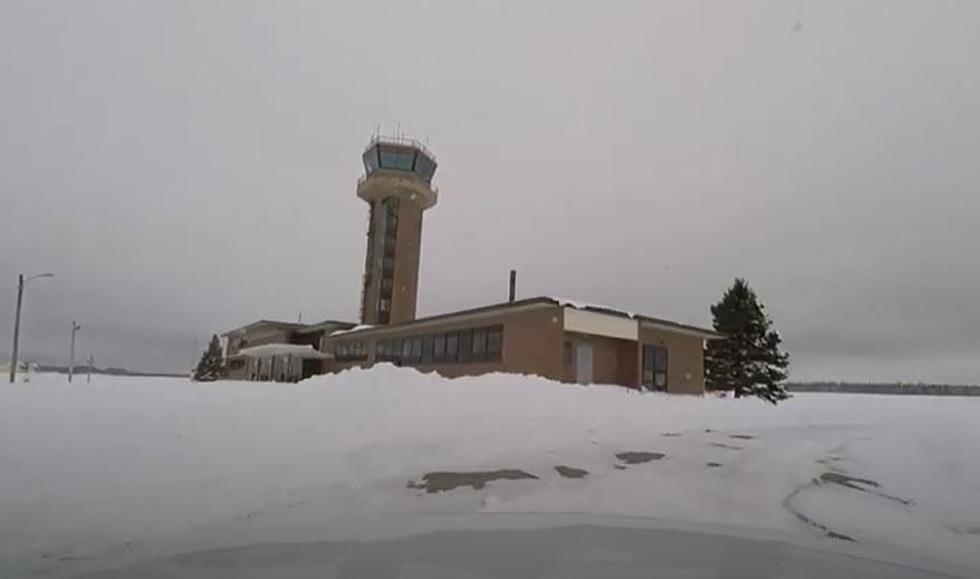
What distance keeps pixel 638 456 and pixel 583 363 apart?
543 inches

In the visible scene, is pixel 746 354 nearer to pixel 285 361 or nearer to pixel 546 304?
pixel 546 304

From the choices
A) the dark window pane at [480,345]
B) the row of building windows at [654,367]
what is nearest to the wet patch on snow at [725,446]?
the row of building windows at [654,367]

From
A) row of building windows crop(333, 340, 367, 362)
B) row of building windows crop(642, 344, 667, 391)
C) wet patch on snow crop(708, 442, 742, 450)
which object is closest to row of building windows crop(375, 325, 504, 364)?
row of building windows crop(333, 340, 367, 362)

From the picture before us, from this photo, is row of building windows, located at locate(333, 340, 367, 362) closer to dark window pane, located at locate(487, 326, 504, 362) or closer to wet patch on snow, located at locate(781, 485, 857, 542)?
dark window pane, located at locate(487, 326, 504, 362)

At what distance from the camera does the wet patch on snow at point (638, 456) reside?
8.40 meters

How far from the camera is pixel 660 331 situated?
82.8 feet

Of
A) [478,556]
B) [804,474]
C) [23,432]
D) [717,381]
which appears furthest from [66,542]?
[717,381]

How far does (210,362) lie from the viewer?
69.9 m

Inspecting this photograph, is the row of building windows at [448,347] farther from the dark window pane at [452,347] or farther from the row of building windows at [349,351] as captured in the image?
the row of building windows at [349,351]

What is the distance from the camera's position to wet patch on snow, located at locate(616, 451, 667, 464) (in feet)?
27.6

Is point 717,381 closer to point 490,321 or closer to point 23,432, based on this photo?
point 490,321

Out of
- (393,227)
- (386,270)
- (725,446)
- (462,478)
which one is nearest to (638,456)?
(725,446)

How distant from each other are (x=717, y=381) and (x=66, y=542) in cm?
3361

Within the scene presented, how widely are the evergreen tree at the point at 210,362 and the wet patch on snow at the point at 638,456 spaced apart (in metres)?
62.2
